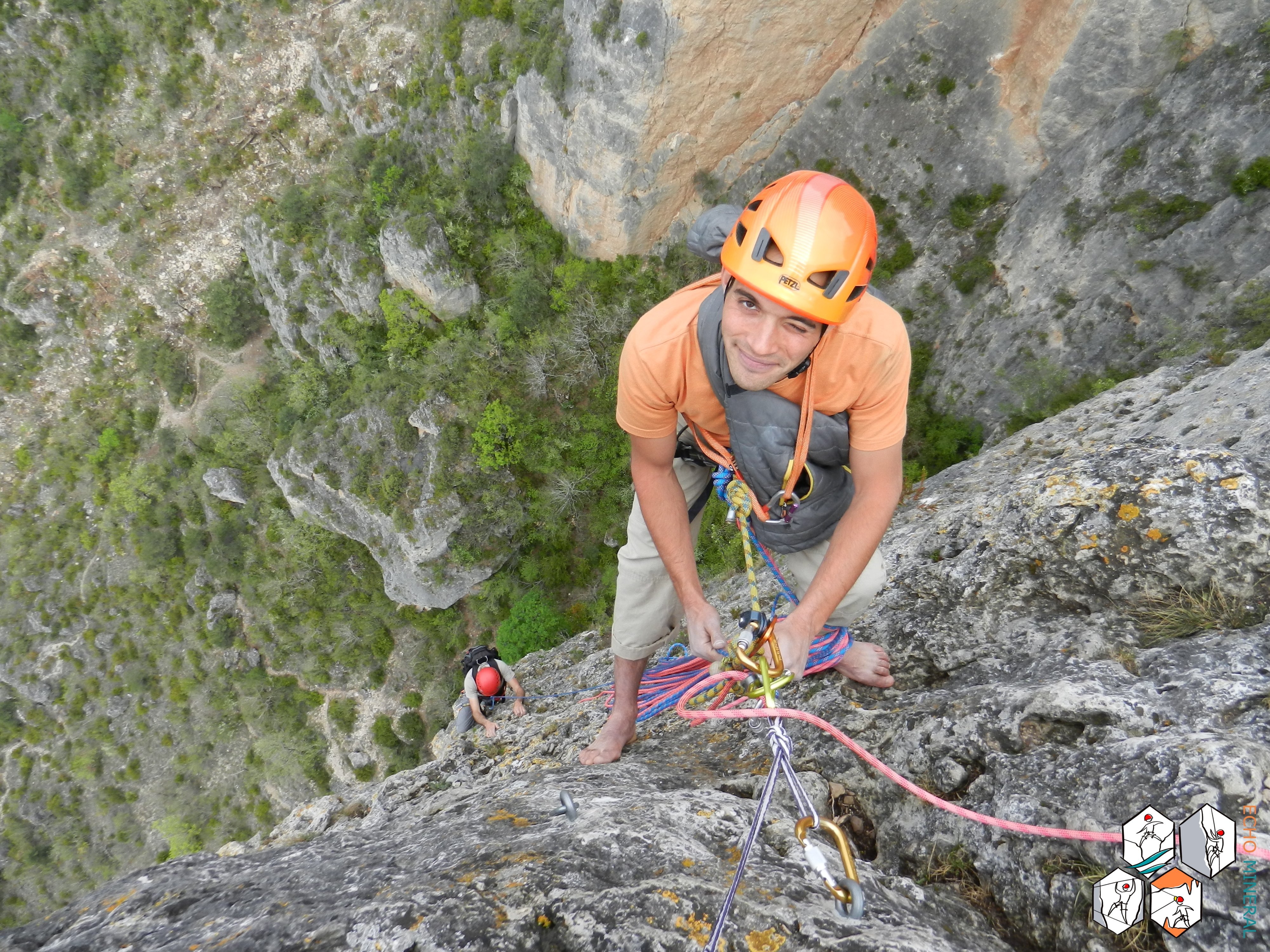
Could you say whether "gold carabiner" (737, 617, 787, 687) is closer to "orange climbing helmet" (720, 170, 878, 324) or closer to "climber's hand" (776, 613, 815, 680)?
"climber's hand" (776, 613, 815, 680)

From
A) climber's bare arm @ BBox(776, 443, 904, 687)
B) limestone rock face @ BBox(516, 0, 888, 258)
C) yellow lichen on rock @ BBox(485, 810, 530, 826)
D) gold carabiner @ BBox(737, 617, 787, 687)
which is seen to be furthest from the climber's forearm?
limestone rock face @ BBox(516, 0, 888, 258)

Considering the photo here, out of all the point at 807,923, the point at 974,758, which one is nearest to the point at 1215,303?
the point at 974,758

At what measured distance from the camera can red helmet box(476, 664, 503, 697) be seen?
22.2 feet

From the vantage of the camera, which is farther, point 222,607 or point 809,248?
point 222,607

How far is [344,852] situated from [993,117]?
10.9 metres

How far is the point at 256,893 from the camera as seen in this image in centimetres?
215

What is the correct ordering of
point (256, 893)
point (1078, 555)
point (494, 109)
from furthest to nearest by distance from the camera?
point (494, 109)
point (1078, 555)
point (256, 893)

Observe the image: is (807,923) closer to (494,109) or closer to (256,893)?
(256,893)

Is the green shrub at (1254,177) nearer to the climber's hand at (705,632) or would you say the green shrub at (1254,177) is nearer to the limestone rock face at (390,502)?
the climber's hand at (705,632)

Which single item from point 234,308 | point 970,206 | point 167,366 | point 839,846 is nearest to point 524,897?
point 839,846

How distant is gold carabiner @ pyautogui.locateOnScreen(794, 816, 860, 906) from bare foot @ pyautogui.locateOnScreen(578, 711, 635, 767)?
2.05 meters

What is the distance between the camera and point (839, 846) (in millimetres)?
1741

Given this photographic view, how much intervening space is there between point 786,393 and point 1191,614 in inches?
85.6

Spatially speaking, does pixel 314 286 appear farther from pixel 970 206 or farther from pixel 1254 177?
pixel 1254 177
